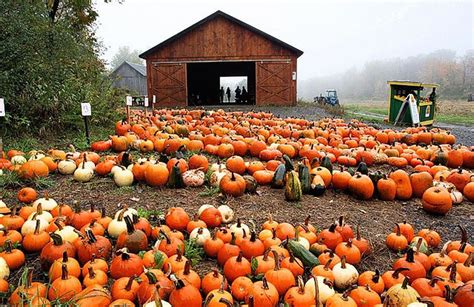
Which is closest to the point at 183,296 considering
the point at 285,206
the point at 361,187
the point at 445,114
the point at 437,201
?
the point at 285,206

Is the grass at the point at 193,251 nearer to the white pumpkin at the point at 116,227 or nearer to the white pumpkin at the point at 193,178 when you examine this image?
the white pumpkin at the point at 116,227

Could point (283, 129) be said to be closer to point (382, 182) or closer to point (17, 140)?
point (382, 182)

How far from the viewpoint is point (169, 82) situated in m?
23.8

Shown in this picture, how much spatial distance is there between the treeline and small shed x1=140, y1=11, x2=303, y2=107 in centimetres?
3183

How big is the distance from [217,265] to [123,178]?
7.37 feet

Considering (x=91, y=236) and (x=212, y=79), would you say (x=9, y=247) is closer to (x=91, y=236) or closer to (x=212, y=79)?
(x=91, y=236)

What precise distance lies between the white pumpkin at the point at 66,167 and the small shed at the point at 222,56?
18.6 m

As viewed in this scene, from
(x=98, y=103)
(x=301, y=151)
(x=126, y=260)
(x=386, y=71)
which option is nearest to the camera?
(x=126, y=260)

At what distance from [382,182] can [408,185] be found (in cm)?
38

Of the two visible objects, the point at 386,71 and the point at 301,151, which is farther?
the point at 386,71

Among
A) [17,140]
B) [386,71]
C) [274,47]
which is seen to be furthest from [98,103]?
[386,71]

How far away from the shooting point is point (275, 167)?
19.0 ft

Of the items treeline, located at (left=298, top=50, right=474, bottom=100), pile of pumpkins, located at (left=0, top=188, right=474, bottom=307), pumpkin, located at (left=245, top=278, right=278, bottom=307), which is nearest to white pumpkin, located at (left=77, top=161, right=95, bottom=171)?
pile of pumpkins, located at (left=0, top=188, right=474, bottom=307)

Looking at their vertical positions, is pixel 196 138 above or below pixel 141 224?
above
